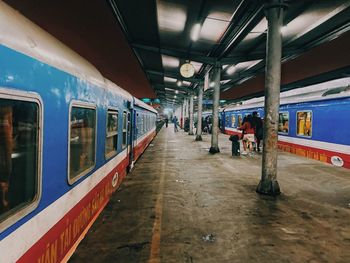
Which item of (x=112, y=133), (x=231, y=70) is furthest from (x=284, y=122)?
(x=112, y=133)

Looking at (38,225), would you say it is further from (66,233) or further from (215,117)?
(215,117)

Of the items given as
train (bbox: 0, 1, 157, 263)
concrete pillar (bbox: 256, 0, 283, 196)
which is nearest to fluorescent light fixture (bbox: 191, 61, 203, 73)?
concrete pillar (bbox: 256, 0, 283, 196)

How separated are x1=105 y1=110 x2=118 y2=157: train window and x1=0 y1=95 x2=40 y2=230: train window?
2721 millimetres

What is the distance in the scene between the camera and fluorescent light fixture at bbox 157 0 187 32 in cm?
866

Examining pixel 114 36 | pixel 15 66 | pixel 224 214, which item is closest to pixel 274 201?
pixel 224 214

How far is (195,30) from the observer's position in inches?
409

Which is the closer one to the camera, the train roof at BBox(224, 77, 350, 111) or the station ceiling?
the station ceiling

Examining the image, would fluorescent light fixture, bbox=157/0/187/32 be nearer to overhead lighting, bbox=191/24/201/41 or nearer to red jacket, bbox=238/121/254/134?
overhead lighting, bbox=191/24/201/41

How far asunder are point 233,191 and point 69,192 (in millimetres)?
4699

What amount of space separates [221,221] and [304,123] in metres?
8.48

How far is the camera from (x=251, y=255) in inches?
145

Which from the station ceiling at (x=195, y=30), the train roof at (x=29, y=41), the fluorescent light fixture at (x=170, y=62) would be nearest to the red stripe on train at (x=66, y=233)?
the train roof at (x=29, y=41)

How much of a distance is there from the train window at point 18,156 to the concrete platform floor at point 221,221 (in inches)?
68.5

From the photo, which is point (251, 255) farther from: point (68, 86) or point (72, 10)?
point (72, 10)
